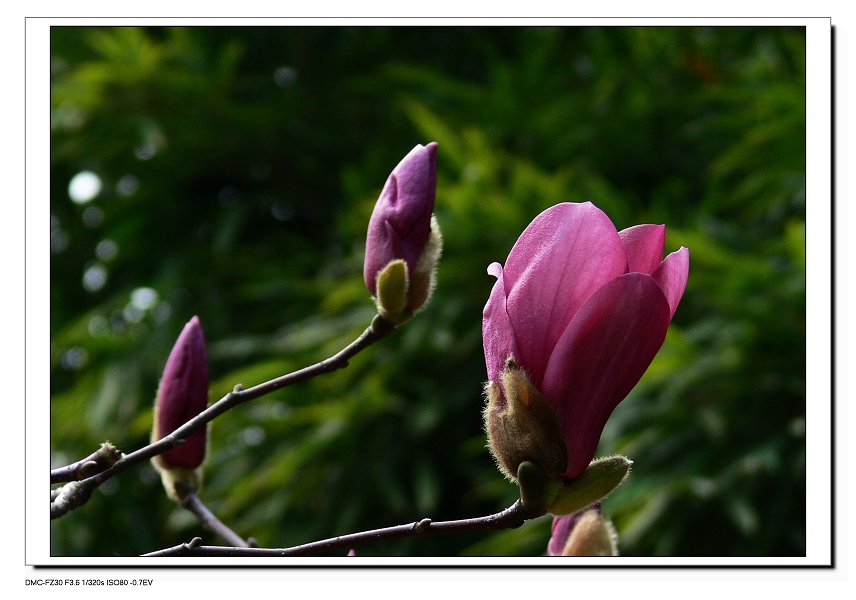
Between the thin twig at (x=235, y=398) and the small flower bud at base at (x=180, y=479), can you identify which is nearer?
the thin twig at (x=235, y=398)

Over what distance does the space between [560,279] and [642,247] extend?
4 cm

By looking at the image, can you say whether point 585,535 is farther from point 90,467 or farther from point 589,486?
point 90,467

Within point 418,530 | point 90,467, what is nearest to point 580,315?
point 418,530

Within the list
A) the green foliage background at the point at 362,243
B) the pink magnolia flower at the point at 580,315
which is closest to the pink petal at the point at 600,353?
the pink magnolia flower at the point at 580,315

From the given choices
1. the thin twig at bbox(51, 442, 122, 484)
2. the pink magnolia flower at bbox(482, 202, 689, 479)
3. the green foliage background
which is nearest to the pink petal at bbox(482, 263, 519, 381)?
the pink magnolia flower at bbox(482, 202, 689, 479)

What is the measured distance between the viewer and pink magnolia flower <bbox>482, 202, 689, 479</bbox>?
386mm

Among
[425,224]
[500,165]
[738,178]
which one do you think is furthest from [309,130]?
[425,224]

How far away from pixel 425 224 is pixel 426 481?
1.35m

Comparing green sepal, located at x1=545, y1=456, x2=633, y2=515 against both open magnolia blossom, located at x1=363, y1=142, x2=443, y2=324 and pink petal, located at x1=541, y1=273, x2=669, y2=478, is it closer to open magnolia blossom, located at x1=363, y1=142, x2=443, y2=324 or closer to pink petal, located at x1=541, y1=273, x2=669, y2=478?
pink petal, located at x1=541, y1=273, x2=669, y2=478

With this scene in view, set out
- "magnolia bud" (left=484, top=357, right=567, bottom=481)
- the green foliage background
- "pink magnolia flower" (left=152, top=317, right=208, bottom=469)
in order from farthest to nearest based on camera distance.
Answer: the green foliage background
"pink magnolia flower" (left=152, top=317, right=208, bottom=469)
"magnolia bud" (left=484, top=357, right=567, bottom=481)

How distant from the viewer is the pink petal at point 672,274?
40 centimetres

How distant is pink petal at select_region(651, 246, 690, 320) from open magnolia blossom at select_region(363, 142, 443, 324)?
0.11 metres

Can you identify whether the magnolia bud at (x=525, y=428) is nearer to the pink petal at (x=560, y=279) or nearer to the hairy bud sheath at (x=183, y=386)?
the pink petal at (x=560, y=279)
